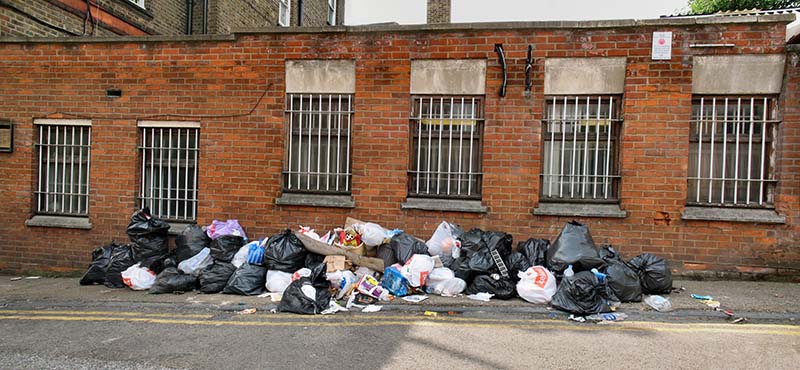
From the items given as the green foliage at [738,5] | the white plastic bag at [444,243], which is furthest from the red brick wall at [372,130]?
the green foliage at [738,5]

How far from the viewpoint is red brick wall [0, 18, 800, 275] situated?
21.3 feet

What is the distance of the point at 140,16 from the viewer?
11.1m

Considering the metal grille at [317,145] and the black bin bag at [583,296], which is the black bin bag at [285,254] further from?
the black bin bag at [583,296]

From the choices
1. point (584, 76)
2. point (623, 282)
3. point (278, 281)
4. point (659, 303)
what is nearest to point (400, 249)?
point (278, 281)

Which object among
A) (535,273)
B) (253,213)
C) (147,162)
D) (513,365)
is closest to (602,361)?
(513,365)

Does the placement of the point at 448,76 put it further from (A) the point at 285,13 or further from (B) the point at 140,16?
(A) the point at 285,13

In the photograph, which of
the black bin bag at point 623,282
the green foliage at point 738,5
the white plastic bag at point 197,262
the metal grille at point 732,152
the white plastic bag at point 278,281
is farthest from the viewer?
the green foliage at point 738,5

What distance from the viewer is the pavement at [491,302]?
17.1ft

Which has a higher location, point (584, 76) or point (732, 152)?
point (584, 76)

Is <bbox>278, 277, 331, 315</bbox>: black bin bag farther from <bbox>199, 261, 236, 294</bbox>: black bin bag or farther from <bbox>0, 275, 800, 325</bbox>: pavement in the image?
<bbox>199, 261, 236, 294</bbox>: black bin bag

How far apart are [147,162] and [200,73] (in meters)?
1.63

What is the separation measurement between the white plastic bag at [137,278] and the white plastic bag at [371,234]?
2.80 m

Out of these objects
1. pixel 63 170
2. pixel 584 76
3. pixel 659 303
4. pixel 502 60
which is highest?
pixel 502 60

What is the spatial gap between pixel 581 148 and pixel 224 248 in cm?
505
